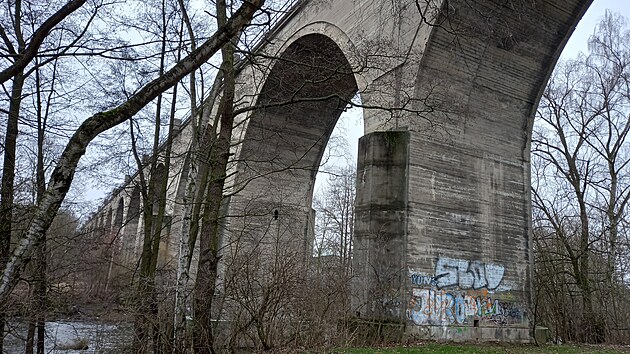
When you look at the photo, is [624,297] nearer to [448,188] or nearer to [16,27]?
[448,188]

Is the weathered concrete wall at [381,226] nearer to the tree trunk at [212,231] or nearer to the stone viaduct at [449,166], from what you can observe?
the stone viaduct at [449,166]

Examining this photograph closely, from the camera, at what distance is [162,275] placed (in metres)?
11.0

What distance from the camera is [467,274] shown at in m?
10.8

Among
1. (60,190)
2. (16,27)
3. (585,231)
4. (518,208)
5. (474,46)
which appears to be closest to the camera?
(60,190)

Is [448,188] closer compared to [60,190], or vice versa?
[60,190]

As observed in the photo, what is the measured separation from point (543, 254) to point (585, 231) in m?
1.40

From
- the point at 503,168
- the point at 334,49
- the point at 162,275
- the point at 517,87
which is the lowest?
the point at 162,275

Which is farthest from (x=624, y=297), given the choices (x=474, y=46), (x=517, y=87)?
(x=474, y=46)

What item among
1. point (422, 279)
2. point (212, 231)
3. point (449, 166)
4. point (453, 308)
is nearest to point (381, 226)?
point (422, 279)

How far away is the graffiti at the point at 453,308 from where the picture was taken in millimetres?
10141

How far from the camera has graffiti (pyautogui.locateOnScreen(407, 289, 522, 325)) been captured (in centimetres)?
1014

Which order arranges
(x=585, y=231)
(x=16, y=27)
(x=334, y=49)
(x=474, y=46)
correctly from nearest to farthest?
(x=16, y=27)
(x=474, y=46)
(x=334, y=49)
(x=585, y=231)

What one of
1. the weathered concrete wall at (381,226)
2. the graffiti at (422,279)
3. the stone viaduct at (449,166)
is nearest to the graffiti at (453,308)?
the stone viaduct at (449,166)

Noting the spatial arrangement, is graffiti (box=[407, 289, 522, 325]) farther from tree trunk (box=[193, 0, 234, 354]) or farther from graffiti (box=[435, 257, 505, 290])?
tree trunk (box=[193, 0, 234, 354])
